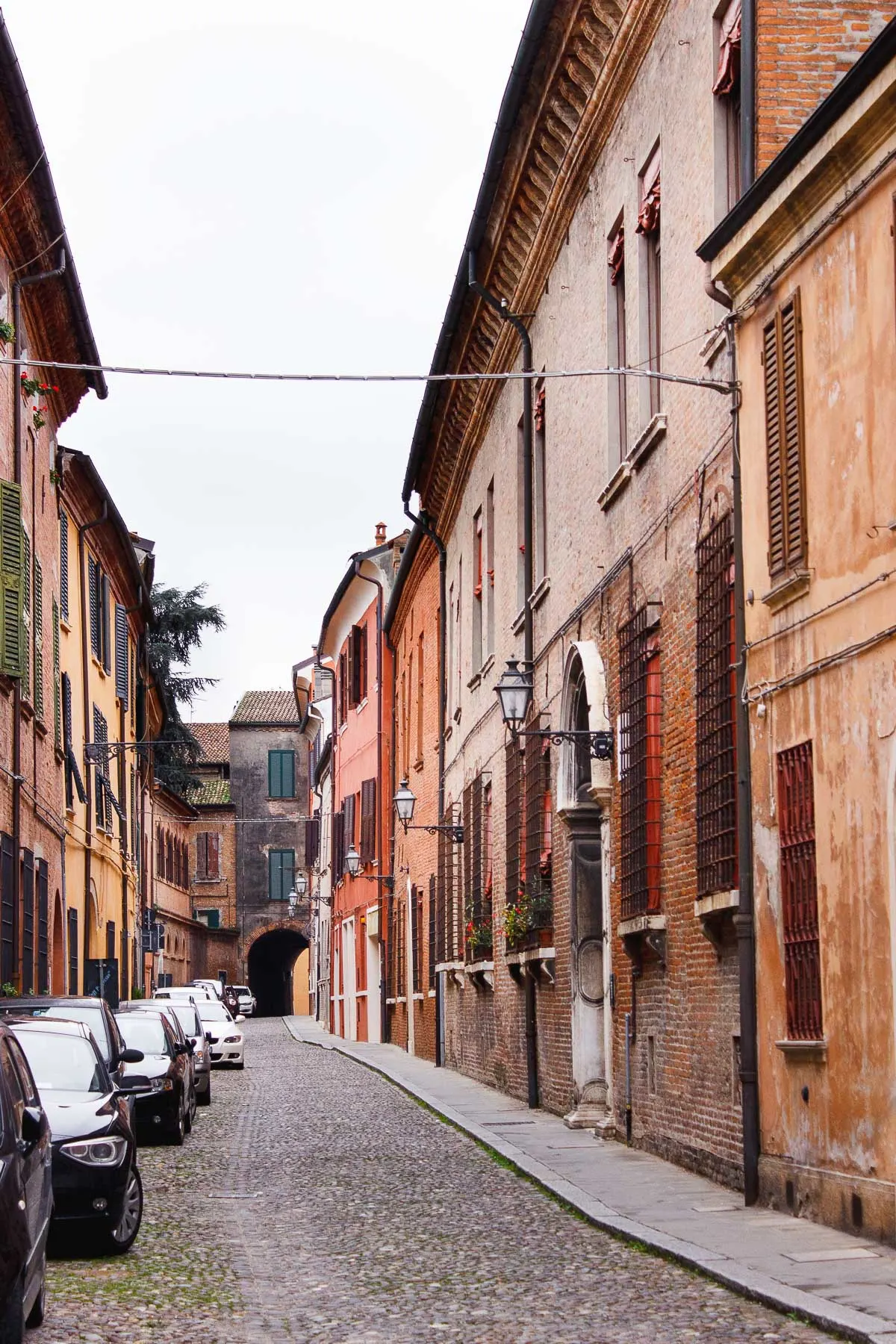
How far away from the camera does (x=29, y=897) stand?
25.6m

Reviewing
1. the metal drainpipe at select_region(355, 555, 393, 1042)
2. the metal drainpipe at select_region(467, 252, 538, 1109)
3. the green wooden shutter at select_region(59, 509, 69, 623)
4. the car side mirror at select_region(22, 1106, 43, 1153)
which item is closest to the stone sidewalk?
the metal drainpipe at select_region(467, 252, 538, 1109)

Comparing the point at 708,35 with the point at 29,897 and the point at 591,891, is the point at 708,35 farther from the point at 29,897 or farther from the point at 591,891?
the point at 29,897

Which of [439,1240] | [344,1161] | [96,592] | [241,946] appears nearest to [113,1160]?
[439,1240]

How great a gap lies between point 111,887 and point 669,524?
25639 millimetres

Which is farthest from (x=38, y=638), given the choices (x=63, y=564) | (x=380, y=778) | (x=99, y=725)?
(x=380, y=778)

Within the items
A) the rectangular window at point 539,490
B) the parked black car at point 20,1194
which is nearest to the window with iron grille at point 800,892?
the parked black car at point 20,1194

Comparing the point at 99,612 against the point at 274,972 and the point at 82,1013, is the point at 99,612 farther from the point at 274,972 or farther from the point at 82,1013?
the point at 274,972

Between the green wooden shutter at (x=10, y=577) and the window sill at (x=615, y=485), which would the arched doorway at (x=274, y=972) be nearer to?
the green wooden shutter at (x=10, y=577)

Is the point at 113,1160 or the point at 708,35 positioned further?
the point at 708,35

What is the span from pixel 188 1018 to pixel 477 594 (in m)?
7.39

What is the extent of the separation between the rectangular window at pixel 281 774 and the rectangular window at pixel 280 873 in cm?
256

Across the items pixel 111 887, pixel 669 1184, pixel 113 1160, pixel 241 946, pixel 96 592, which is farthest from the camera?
pixel 241 946

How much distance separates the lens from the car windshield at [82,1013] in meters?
14.5

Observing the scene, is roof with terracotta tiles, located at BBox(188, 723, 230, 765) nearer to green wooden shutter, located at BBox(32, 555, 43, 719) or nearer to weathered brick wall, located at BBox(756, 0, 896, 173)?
green wooden shutter, located at BBox(32, 555, 43, 719)
